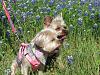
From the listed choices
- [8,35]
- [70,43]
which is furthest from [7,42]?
[70,43]

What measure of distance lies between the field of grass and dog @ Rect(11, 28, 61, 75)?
239 mm

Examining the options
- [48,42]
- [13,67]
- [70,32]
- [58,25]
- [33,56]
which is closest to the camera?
[48,42]

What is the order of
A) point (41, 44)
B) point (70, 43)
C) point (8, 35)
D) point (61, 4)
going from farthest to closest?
point (61, 4)
point (8, 35)
point (70, 43)
point (41, 44)

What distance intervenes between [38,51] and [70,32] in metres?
1.74

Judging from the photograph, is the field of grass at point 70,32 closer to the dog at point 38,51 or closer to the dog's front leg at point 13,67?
the dog's front leg at point 13,67

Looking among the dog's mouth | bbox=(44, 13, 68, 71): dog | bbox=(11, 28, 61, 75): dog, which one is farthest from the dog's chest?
the dog's mouth

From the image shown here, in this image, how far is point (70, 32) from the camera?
628cm

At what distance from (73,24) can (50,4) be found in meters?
1.22

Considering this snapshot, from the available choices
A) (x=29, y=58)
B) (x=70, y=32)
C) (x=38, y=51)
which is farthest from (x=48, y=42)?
(x=70, y=32)

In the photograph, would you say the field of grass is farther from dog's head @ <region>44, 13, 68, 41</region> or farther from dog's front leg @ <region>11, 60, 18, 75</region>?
dog's head @ <region>44, 13, 68, 41</region>

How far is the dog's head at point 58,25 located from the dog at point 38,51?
0.05m

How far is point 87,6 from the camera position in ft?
25.2

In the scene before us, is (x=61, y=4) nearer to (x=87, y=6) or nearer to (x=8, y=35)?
(x=87, y=6)

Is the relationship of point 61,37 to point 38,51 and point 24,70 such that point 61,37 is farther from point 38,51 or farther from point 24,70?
point 24,70
